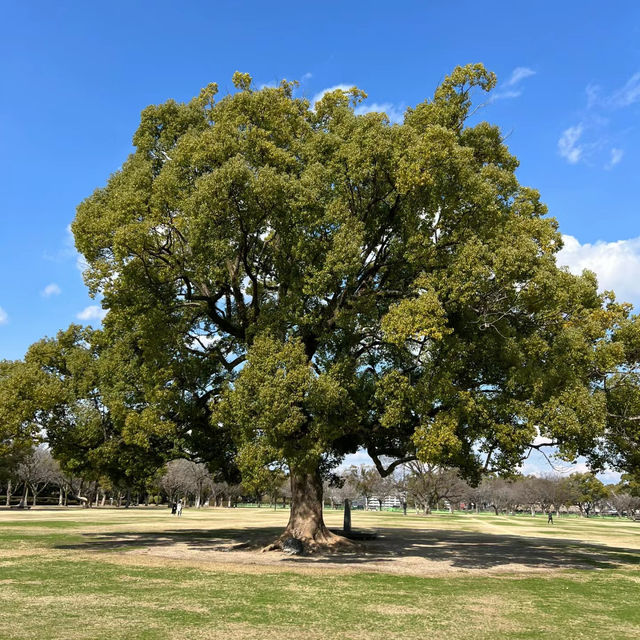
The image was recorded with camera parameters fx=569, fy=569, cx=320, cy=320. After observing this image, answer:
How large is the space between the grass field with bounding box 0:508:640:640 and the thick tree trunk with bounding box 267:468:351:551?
1455 mm

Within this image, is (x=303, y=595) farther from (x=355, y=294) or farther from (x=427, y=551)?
(x=427, y=551)

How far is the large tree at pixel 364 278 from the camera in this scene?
16.8m

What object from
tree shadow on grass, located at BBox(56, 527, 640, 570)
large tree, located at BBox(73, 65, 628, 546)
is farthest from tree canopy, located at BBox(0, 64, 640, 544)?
tree shadow on grass, located at BBox(56, 527, 640, 570)

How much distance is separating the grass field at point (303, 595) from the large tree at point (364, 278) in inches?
128

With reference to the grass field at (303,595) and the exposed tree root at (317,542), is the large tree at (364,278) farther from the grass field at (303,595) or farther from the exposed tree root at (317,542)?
the grass field at (303,595)

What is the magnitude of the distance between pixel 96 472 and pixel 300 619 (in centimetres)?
1689

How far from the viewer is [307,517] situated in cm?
2202

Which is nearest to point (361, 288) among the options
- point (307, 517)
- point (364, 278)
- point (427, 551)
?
point (364, 278)

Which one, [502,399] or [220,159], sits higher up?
[220,159]

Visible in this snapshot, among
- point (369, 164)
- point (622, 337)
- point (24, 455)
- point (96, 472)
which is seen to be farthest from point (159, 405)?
Result: point (24, 455)

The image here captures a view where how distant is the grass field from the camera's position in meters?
8.87

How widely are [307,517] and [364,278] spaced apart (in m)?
9.49

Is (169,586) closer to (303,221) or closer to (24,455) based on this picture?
(303,221)

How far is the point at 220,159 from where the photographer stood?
59.6 feet
